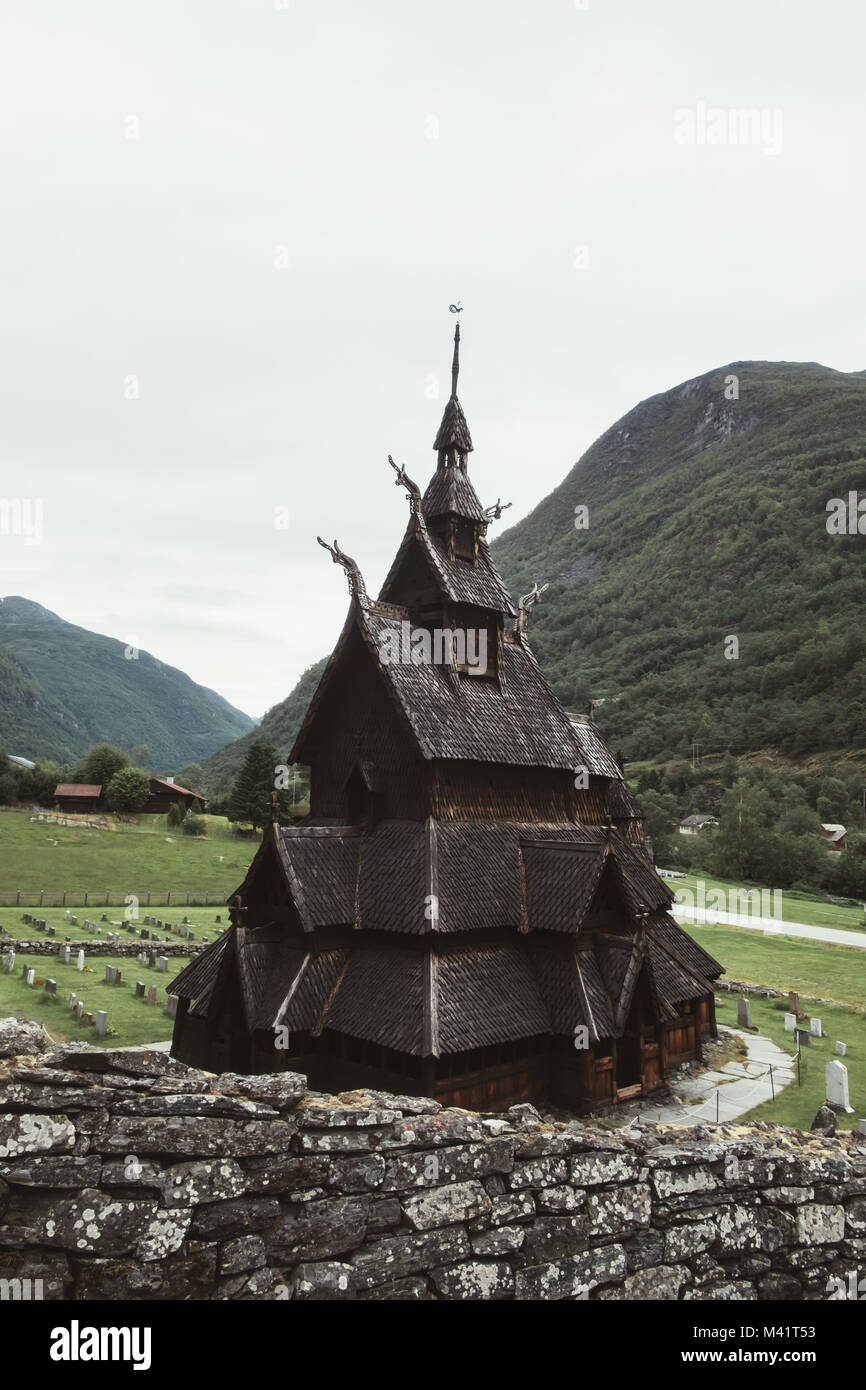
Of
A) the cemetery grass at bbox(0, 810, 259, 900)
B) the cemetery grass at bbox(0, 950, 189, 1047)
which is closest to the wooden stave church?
the cemetery grass at bbox(0, 950, 189, 1047)

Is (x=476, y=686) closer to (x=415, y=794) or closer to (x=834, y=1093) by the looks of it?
(x=415, y=794)

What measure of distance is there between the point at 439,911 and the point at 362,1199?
40.0 ft

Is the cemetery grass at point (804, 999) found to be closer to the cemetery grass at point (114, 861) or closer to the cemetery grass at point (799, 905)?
the cemetery grass at point (799, 905)

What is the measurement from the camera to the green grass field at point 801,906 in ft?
179

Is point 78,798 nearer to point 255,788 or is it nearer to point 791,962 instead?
point 255,788

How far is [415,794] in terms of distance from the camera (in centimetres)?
1947

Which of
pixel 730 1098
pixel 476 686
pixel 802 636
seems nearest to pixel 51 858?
pixel 476 686

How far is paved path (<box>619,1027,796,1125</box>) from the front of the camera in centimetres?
1794

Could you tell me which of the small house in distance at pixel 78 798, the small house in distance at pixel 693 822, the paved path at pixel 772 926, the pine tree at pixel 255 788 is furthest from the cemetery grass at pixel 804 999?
the small house in distance at pixel 78 798

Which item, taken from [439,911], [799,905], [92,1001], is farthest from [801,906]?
[439,911]

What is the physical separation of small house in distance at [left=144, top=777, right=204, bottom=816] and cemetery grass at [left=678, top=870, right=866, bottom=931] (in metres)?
58.4

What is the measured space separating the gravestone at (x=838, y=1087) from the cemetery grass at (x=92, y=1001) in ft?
58.0
